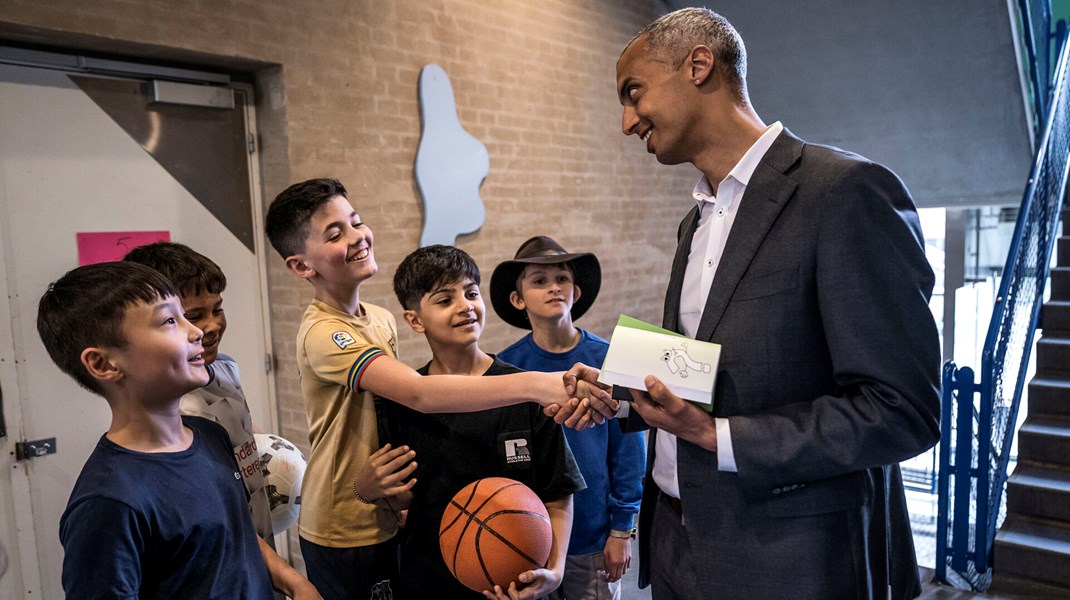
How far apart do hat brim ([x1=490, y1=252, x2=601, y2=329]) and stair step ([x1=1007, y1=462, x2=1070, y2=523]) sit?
2.76 m

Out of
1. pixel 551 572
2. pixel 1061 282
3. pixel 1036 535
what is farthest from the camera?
pixel 1061 282

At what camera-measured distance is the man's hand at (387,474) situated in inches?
76.0

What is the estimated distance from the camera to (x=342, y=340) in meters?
2.03

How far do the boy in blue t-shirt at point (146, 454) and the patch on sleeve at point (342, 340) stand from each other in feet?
1.50

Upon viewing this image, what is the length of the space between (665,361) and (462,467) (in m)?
0.84

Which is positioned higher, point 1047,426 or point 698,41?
→ point 698,41

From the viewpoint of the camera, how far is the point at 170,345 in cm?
154

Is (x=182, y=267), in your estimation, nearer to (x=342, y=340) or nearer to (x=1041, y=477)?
(x=342, y=340)

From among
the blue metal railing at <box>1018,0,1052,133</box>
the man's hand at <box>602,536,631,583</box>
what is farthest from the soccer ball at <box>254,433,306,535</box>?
the blue metal railing at <box>1018,0,1052,133</box>

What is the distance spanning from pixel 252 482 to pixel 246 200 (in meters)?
2.27

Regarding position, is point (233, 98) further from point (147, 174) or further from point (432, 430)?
point (432, 430)

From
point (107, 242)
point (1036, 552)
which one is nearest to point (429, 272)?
point (107, 242)

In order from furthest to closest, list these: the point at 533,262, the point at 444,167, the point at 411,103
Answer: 1. the point at 444,167
2. the point at 411,103
3. the point at 533,262

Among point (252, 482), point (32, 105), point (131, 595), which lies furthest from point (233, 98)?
point (131, 595)
